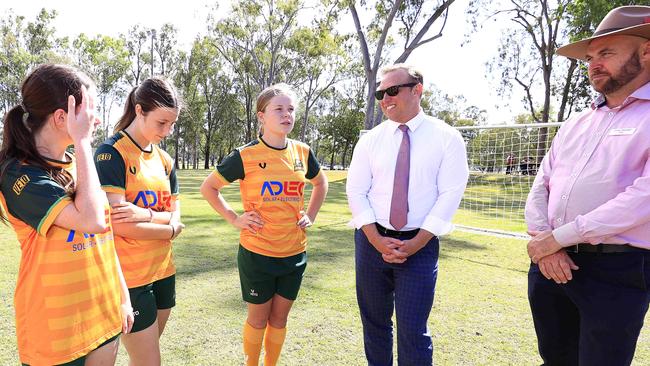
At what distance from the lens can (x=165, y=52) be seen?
45781 millimetres

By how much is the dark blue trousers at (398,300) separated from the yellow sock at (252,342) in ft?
2.65

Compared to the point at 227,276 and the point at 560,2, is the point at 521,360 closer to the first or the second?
the point at 227,276

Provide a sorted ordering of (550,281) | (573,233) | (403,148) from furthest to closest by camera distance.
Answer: (403,148), (550,281), (573,233)

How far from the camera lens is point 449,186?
2795 millimetres

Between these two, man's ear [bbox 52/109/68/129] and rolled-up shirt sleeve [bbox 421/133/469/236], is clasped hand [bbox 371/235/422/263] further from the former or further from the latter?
man's ear [bbox 52/109/68/129]

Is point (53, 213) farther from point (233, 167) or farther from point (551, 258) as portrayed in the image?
point (551, 258)

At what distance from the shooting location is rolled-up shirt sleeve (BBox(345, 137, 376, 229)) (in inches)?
117

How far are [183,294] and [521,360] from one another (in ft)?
11.9

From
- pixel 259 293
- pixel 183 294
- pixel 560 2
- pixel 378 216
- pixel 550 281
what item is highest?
pixel 560 2

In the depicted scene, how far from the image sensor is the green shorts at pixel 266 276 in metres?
3.04

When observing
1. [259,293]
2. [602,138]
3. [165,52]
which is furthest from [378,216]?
[165,52]

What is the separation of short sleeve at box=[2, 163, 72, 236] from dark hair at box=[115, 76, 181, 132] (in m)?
0.92

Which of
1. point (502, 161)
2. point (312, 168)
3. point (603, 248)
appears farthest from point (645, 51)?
point (502, 161)

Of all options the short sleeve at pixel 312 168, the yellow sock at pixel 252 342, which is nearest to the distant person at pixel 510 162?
the short sleeve at pixel 312 168
